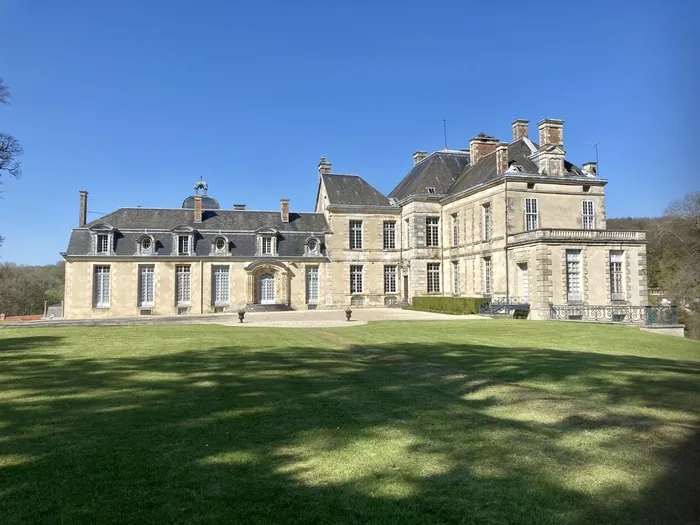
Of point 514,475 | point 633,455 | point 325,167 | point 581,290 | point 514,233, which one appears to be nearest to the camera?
point 514,475

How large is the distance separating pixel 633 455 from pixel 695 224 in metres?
28.2

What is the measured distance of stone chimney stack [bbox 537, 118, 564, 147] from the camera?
87.4ft

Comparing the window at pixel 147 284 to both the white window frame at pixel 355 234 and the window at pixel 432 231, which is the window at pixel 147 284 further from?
the window at pixel 432 231

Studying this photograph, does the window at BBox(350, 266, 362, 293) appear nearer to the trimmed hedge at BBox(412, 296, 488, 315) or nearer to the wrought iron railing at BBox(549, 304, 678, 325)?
the trimmed hedge at BBox(412, 296, 488, 315)

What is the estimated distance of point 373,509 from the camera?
9.89 feet

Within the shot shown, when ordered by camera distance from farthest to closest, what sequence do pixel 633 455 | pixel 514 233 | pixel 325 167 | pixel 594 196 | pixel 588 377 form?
1. pixel 325 167
2. pixel 594 196
3. pixel 514 233
4. pixel 588 377
5. pixel 633 455

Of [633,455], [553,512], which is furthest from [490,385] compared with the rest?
[553,512]

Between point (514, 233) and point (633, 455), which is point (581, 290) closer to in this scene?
point (514, 233)

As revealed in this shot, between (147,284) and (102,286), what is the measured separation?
2396mm

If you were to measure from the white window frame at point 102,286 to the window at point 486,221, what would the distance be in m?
20.7

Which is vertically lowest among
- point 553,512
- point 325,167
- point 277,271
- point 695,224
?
point 553,512

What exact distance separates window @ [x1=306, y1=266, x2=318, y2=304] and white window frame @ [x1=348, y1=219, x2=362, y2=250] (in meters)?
2.86

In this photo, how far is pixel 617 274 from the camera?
23328 mm

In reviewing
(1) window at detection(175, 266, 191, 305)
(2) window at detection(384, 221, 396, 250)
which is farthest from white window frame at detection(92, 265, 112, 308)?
(2) window at detection(384, 221, 396, 250)
